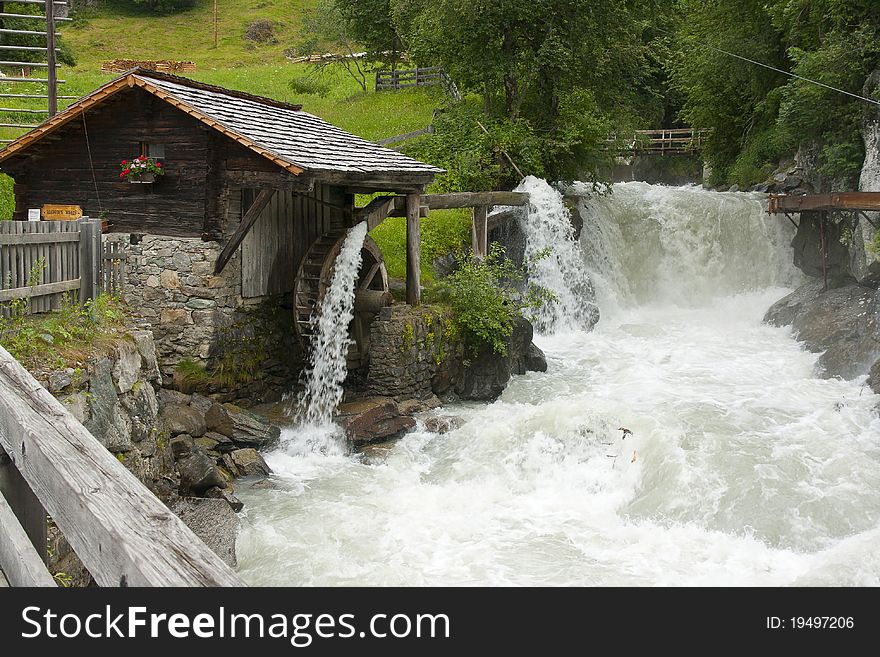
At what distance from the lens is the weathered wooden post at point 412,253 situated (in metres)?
13.8

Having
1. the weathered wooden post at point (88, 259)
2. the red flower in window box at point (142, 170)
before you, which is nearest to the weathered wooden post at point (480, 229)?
the red flower in window box at point (142, 170)

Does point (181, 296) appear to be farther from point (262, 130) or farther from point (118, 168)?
point (262, 130)

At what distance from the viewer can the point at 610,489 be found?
10.1 m

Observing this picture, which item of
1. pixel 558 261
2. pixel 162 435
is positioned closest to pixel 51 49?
pixel 558 261

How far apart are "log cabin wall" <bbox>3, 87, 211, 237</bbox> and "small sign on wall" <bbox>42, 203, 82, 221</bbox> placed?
1.64 feet

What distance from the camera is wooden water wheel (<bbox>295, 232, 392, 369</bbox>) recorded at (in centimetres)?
1267

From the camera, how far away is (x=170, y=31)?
51125 mm

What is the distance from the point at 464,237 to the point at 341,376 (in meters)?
6.00

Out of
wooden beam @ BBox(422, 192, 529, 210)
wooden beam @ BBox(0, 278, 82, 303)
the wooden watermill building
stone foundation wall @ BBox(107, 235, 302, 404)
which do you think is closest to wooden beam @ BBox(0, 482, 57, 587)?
wooden beam @ BBox(0, 278, 82, 303)

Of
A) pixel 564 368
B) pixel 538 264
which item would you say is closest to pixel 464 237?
pixel 538 264

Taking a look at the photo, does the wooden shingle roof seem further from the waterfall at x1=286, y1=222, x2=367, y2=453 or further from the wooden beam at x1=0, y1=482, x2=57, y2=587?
the wooden beam at x1=0, y1=482, x2=57, y2=587

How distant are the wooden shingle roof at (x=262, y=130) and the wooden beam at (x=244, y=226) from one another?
659 millimetres

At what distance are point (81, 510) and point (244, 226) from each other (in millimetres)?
9738
